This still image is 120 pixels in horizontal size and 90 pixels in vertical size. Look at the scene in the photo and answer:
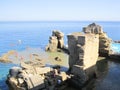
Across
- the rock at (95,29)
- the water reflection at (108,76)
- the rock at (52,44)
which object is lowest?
the water reflection at (108,76)

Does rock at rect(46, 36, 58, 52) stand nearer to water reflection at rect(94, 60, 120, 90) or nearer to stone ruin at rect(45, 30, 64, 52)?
stone ruin at rect(45, 30, 64, 52)

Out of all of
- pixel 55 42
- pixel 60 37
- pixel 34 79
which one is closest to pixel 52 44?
pixel 55 42

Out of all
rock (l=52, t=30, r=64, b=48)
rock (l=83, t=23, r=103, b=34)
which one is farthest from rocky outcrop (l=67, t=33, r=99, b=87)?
rock (l=52, t=30, r=64, b=48)

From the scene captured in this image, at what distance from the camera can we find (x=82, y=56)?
2742 centimetres

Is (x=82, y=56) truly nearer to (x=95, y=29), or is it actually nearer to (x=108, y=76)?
(x=108, y=76)

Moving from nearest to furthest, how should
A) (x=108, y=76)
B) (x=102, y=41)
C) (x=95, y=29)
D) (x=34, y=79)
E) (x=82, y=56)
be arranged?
(x=34, y=79) < (x=82, y=56) < (x=108, y=76) < (x=102, y=41) < (x=95, y=29)

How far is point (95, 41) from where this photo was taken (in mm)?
31203

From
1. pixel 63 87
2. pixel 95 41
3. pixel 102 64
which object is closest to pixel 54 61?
pixel 102 64

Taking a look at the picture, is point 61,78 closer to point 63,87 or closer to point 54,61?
point 63,87

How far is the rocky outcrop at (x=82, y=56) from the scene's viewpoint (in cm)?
2694

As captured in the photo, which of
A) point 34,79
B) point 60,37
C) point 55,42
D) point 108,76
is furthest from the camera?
point 60,37

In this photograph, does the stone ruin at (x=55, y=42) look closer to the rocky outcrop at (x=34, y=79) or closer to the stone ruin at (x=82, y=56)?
the stone ruin at (x=82, y=56)

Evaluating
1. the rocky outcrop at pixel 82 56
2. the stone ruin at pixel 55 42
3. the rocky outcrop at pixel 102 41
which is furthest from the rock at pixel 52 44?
the rocky outcrop at pixel 82 56

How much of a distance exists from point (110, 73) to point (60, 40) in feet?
81.5
